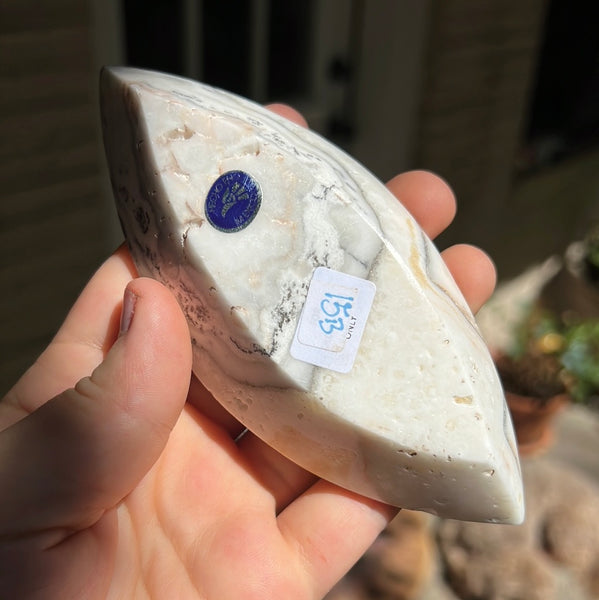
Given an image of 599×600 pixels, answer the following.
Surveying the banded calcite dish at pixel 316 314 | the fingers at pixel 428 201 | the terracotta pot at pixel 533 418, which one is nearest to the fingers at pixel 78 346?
the banded calcite dish at pixel 316 314

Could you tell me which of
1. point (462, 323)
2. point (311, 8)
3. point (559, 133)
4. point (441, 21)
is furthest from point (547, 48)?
point (462, 323)

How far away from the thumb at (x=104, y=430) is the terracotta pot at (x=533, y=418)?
1.44 m

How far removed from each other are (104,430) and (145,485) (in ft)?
0.73

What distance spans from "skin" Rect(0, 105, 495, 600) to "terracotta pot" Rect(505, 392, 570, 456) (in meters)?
0.96

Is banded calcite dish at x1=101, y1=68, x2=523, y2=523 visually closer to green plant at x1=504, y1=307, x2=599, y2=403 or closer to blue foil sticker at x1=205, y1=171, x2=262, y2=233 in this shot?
blue foil sticker at x1=205, y1=171, x2=262, y2=233

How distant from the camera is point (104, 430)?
865 millimetres

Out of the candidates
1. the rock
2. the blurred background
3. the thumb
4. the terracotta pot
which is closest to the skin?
the thumb

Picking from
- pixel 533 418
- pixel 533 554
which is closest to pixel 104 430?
pixel 533 554

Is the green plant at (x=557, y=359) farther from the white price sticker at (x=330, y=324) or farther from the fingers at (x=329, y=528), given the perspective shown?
the white price sticker at (x=330, y=324)

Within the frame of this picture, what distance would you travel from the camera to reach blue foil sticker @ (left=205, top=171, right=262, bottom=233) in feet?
3.22

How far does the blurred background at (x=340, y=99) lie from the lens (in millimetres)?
1629

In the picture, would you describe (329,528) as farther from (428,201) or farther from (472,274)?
(428,201)

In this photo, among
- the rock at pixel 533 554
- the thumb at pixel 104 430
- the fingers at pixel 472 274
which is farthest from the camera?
the rock at pixel 533 554

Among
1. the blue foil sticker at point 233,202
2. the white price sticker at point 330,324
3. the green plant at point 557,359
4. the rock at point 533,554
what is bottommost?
the rock at point 533,554
